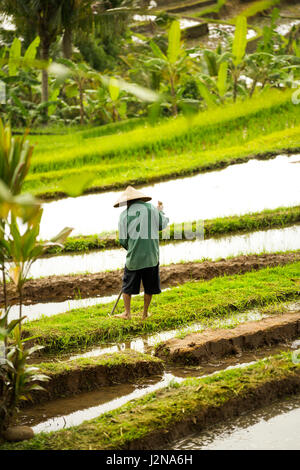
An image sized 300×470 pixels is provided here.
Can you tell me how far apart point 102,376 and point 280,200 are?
16.6 ft

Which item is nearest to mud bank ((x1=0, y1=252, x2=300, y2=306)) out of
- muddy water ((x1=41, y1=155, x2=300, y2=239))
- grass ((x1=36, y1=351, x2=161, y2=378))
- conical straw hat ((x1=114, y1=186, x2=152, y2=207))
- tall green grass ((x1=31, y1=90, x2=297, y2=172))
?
conical straw hat ((x1=114, y1=186, x2=152, y2=207))

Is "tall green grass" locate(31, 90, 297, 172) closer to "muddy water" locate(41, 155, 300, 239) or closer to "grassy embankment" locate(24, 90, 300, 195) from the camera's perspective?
"grassy embankment" locate(24, 90, 300, 195)

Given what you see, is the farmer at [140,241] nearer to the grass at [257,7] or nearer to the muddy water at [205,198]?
the muddy water at [205,198]

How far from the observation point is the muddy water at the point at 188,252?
6647 mm

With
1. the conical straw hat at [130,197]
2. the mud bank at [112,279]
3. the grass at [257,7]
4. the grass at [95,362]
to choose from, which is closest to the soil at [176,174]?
the mud bank at [112,279]

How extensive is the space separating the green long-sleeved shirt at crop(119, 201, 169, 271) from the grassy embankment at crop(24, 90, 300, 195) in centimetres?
436

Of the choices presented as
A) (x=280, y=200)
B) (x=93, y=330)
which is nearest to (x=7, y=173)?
(x=93, y=330)

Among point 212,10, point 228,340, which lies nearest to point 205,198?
point 228,340

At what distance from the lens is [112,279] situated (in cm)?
607

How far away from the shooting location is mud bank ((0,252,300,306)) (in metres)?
5.91

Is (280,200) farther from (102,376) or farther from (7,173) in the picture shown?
(7,173)

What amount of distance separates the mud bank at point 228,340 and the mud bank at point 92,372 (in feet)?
0.60

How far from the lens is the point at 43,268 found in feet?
22.3

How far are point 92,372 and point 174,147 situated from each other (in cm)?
727
